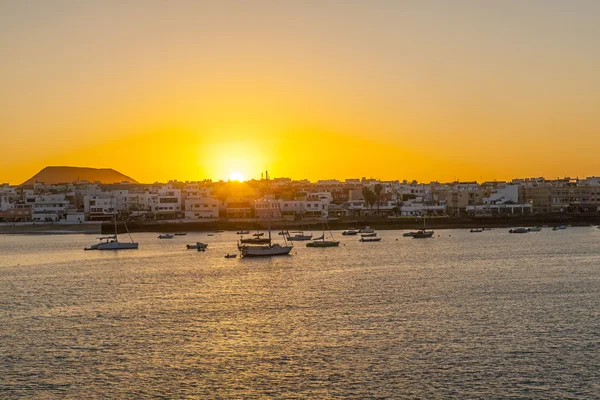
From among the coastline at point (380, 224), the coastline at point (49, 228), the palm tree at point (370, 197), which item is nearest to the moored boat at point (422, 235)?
the coastline at point (380, 224)

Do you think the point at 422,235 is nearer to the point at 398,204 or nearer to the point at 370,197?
the point at 370,197

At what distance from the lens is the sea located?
2436cm

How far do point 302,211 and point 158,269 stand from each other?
82065 millimetres

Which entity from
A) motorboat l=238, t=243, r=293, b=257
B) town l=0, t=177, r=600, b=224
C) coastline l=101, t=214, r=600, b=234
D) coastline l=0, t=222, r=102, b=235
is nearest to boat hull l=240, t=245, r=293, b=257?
motorboat l=238, t=243, r=293, b=257

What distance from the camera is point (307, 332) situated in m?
32.0

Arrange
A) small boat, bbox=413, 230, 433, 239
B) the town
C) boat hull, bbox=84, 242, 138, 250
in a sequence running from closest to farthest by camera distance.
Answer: boat hull, bbox=84, 242, 138, 250 → small boat, bbox=413, 230, 433, 239 → the town

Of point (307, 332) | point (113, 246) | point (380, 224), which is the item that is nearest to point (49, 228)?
point (113, 246)

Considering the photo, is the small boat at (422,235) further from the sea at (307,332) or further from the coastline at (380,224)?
the sea at (307,332)

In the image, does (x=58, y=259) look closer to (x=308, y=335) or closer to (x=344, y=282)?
(x=344, y=282)

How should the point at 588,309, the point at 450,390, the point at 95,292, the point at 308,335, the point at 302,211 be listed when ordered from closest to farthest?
the point at 450,390 < the point at 308,335 < the point at 588,309 < the point at 95,292 < the point at 302,211

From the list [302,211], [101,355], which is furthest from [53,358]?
[302,211]

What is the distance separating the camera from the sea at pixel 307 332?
24.4 metres

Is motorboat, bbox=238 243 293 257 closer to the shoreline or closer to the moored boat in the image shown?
the moored boat

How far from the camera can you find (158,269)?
206ft
